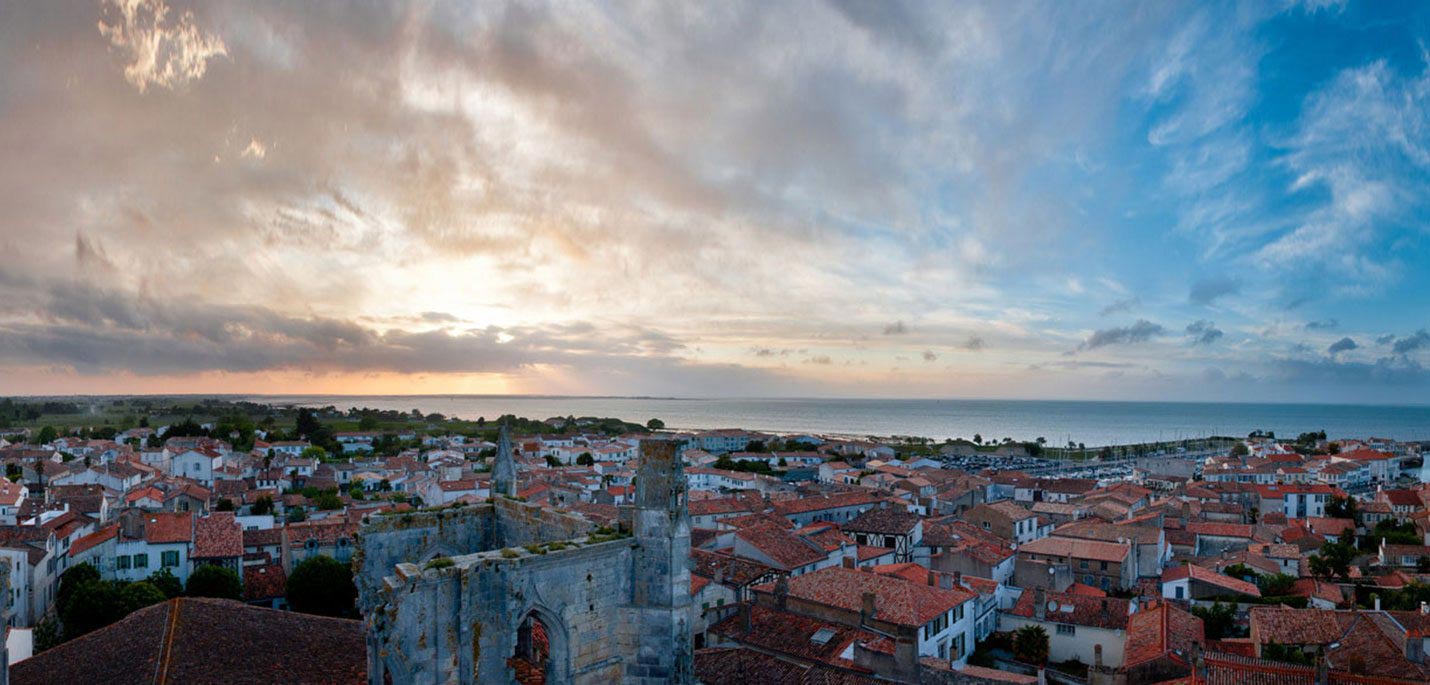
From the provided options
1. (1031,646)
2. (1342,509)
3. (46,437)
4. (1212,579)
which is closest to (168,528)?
(1031,646)

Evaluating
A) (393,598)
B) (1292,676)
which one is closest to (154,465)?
(393,598)

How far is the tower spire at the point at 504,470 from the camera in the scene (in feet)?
66.1

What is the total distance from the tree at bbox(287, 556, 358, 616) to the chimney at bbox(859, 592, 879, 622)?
76.2ft

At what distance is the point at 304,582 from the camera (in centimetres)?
3659

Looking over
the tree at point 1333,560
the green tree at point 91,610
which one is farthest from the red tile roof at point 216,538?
the tree at point 1333,560

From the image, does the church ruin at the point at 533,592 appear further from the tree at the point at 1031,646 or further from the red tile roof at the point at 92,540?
the red tile roof at the point at 92,540

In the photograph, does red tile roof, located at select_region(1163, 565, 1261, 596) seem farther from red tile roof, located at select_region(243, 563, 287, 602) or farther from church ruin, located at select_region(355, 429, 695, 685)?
red tile roof, located at select_region(243, 563, 287, 602)

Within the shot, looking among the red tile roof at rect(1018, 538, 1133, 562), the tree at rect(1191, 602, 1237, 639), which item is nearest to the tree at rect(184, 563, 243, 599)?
the red tile roof at rect(1018, 538, 1133, 562)

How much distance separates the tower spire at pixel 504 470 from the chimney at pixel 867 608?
16.4m

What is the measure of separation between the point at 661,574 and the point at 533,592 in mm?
2517

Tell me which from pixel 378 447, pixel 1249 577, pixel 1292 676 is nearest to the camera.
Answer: pixel 1292 676

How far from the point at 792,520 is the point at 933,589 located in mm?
24168

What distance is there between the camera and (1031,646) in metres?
34.4

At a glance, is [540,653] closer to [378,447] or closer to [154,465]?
[154,465]
